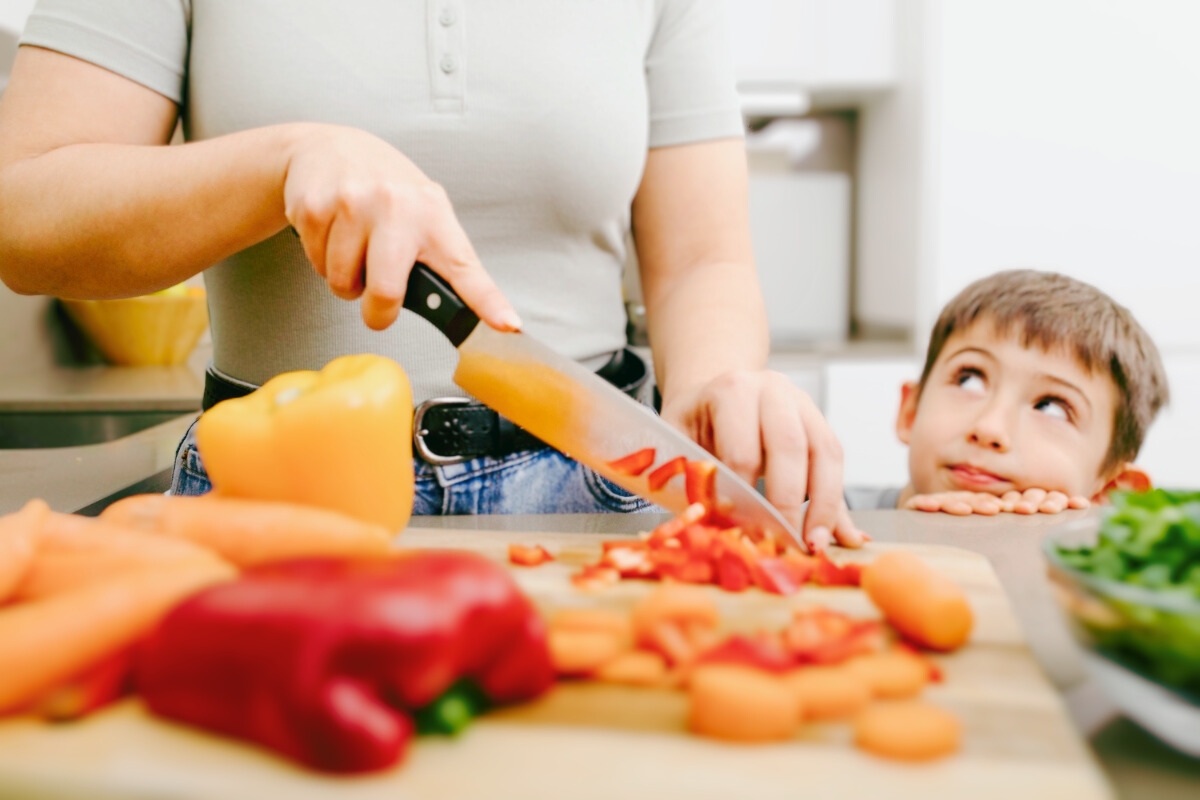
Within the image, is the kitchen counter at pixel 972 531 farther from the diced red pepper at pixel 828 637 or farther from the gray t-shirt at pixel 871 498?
the gray t-shirt at pixel 871 498

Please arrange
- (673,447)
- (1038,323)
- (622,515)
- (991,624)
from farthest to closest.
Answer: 1. (1038,323)
2. (622,515)
3. (673,447)
4. (991,624)

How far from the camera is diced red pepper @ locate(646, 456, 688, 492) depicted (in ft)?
2.65

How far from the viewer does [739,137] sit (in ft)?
3.66

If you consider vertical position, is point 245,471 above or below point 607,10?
below

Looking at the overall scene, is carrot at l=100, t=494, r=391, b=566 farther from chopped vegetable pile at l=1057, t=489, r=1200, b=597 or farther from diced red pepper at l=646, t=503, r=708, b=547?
chopped vegetable pile at l=1057, t=489, r=1200, b=597

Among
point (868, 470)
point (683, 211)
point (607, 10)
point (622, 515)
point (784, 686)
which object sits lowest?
point (868, 470)

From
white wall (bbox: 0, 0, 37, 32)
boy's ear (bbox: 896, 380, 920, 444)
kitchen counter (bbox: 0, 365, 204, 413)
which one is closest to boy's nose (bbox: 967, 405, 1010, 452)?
boy's ear (bbox: 896, 380, 920, 444)

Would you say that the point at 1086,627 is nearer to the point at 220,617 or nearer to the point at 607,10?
the point at 220,617

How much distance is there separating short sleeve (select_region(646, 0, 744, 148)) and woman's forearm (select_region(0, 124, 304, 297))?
501 mm

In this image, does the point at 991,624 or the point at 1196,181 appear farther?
the point at 1196,181

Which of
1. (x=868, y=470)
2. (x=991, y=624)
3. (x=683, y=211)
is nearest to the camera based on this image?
(x=991, y=624)

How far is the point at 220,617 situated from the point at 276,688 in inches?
2.1

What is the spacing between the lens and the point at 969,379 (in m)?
1.32

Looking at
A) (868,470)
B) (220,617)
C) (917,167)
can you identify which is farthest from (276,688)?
(917,167)
